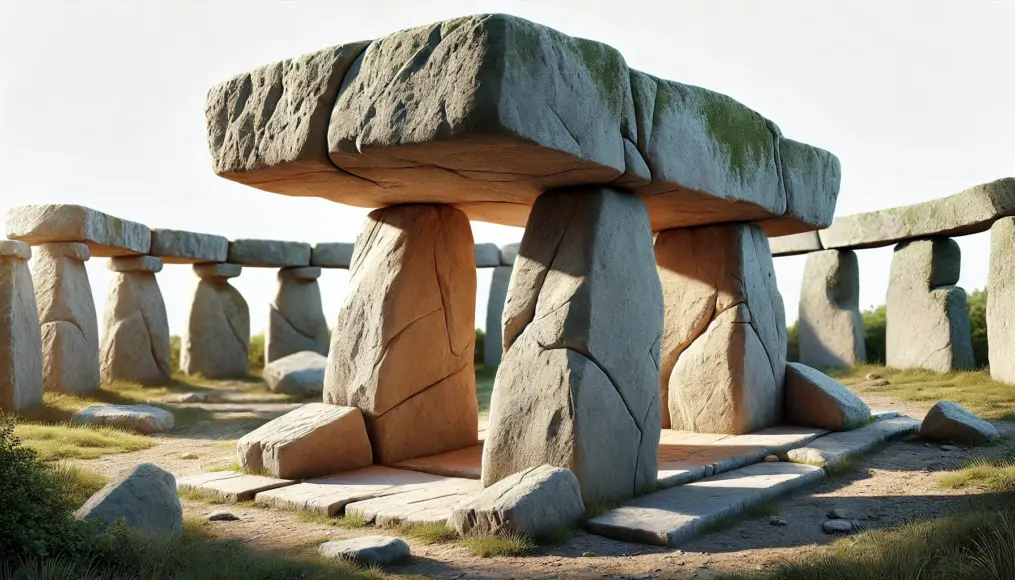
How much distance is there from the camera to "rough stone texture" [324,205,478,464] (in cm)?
587

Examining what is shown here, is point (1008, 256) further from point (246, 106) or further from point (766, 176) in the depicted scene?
point (246, 106)

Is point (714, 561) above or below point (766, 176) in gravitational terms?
below

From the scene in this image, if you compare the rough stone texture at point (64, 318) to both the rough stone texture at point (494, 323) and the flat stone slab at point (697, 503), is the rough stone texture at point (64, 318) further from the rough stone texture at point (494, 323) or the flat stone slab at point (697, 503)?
the flat stone slab at point (697, 503)

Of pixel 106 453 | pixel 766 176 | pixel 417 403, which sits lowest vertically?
pixel 106 453

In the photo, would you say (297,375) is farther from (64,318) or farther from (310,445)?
(310,445)

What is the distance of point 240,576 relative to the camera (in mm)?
3406

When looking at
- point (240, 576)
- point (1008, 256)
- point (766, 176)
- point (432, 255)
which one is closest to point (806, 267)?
point (1008, 256)

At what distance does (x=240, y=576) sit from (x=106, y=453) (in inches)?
184

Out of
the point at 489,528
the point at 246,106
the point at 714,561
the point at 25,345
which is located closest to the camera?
the point at 714,561

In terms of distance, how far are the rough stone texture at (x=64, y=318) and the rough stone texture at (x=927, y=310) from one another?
36.5 ft

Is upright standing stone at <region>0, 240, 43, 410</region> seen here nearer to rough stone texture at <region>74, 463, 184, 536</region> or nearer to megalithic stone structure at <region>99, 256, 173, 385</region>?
megalithic stone structure at <region>99, 256, 173, 385</region>

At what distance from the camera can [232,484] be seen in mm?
5359

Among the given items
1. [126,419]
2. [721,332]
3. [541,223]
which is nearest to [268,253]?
[126,419]

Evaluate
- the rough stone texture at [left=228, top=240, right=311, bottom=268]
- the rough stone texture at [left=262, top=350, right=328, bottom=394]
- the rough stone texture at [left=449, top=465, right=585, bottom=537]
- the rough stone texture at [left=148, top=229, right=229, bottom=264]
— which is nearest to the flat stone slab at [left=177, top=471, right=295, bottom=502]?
the rough stone texture at [left=449, top=465, right=585, bottom=537]
